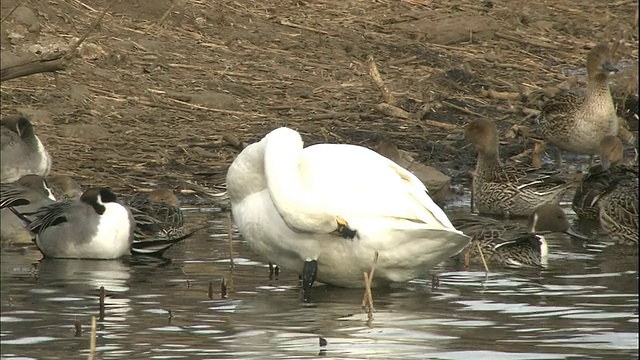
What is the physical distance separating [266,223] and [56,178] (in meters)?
3.47

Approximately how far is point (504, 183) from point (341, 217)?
14.1 ft

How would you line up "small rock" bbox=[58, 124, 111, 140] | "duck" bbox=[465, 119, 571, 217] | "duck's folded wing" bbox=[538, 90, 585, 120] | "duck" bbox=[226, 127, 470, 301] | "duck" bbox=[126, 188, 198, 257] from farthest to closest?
"duck's folded wing" bbox=[538, 90, 585, 120] → "small rock" bbox=[58, 124, 111, 140] → "duck" bbox=[465, 119, 571, 217] → "duck" bbox=[126, 188, 198, 257] → "duck" bbox=[226, 127, 470, 301]

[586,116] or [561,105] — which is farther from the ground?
[561,105]

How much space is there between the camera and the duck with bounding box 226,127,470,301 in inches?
358

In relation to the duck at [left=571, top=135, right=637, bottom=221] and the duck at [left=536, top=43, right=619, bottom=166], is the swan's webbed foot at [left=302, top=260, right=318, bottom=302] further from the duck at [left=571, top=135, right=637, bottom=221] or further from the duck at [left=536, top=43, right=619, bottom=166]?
the duck at [left=536, top=43, right=619, bottom=166]

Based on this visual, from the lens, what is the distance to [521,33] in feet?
62.9

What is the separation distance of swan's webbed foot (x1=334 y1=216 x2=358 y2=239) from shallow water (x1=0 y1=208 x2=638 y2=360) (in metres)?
0.36

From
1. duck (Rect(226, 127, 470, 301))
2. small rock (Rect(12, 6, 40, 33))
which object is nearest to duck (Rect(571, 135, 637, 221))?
duck (Rect(226, 127, 470, 301))

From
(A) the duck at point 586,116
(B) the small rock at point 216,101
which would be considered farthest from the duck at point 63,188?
(A) the duck at point 586,116

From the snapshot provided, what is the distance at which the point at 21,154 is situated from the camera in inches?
495

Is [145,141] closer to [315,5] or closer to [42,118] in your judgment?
[42,118]

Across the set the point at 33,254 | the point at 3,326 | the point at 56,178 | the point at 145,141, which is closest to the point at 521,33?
the point at 145,141

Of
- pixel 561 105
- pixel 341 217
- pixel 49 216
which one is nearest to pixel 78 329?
pixel 341 217

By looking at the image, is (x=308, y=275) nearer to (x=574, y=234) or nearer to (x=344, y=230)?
(x=344, y=230)
